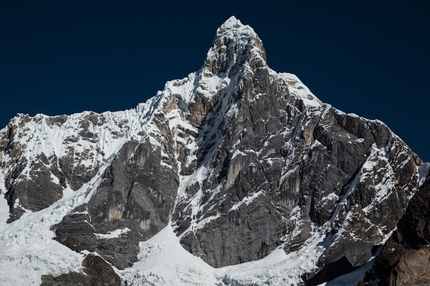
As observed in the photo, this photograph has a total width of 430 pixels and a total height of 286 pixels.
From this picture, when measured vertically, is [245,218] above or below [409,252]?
above

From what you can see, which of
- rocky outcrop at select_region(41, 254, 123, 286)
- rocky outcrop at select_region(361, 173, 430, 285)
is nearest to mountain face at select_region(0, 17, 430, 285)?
rocky outcrop at select_region(41, 254, 123, 286)

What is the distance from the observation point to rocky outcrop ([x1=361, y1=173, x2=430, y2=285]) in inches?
4975

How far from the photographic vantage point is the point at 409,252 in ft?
422

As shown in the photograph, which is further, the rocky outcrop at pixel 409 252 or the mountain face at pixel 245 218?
the mountain face at pixel 245 218

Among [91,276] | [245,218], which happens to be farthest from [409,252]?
[91,276]

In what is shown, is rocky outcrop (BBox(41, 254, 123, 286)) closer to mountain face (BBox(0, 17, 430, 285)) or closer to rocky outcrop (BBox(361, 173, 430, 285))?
mountain face (BBox(0, 17, 430, 285))

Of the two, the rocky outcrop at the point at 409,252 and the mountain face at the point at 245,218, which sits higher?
the mountain face at the point at 245,218

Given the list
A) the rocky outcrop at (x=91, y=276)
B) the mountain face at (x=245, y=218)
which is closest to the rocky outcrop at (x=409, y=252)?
the mountain face at (x=245, y=218)

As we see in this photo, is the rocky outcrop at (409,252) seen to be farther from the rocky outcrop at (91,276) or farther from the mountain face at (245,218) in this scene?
the rocky outcrop at (91,276)

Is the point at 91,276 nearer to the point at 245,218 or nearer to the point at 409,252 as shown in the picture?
the point at 245,218

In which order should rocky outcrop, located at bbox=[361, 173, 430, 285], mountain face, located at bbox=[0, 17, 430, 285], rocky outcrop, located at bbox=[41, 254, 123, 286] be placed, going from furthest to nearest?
1. mountain face, located at bbox=[0, 17, 430, 285]
2. rocky outcrop, located at bbox=[41, 254, 123, 286]
3. rocky outcrop, located at bbox=[361, 173, 430, 285]

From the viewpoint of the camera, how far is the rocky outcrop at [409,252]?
4975 inches

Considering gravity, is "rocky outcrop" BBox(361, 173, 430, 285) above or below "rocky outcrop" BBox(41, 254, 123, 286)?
below

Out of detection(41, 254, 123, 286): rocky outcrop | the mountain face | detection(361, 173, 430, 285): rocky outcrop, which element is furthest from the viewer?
the mountain face
